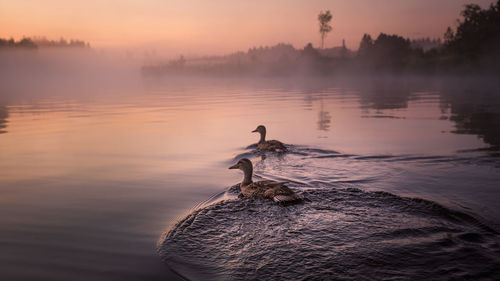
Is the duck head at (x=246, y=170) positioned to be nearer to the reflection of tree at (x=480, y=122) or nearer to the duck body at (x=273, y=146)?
the duck body at (x=273, y=146)

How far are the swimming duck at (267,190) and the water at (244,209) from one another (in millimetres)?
275

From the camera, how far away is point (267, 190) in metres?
9.88

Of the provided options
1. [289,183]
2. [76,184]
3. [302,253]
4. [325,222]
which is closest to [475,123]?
[289,183]

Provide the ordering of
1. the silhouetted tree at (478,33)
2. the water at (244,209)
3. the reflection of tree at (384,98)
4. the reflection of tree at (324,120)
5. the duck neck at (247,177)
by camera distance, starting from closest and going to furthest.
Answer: the water at (244,209)
the duck neck at (247,177)
the reflection of tree at (324,120)
the reflection of tree at (384,98)
the silhouetted tree at (478,33)

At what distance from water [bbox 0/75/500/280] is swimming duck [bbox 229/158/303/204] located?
27 cm

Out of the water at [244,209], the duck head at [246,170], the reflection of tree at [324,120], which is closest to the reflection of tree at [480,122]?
the water at [244,209]

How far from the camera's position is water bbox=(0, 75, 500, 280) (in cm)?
642

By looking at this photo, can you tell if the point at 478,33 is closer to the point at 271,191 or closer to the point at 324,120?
the point at 324,120

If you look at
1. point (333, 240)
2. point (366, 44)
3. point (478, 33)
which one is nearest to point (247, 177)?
point (333, 240)

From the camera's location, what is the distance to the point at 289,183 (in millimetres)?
11586

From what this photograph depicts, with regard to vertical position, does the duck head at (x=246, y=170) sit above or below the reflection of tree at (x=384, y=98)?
below

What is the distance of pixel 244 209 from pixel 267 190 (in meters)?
0.94

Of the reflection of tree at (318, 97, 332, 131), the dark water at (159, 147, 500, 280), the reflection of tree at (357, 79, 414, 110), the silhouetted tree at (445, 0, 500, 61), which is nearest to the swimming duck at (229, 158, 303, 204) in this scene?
the dark water at (159, 147, 500, 280)

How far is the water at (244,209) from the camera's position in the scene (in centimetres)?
642
